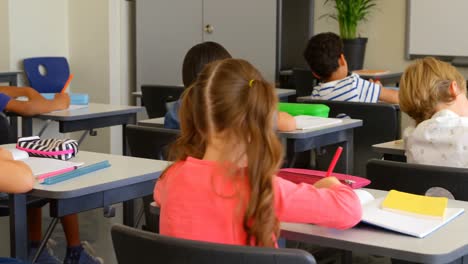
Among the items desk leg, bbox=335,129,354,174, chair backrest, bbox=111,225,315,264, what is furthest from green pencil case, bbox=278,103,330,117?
chair backrest, bbox=111,225,315,264

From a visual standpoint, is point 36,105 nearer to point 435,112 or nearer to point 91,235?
point 91,235

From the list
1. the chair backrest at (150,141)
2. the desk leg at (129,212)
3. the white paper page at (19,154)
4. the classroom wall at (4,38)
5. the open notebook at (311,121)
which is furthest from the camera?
the classroom wall at (4,38)

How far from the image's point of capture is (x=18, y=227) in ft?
8.24

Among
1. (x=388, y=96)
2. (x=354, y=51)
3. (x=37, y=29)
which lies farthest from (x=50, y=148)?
(x=354, y=51)

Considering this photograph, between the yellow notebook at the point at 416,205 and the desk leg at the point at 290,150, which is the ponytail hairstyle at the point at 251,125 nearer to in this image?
the yellow notebook at the point at 416,205

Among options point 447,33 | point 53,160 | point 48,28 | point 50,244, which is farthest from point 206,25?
point 53,160

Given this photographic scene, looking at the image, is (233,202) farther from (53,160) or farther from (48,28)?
(48,28)

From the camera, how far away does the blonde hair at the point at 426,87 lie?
2896 millimetres

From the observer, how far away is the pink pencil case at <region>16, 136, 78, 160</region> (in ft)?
9.35

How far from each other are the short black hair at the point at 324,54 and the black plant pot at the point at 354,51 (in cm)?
259

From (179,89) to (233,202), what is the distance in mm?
3274

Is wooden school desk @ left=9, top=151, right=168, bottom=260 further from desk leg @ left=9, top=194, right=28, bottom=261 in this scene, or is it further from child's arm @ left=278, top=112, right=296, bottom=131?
child's arm @ left=278, top=112, right=296, bottom=131

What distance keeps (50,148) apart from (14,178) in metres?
0.53

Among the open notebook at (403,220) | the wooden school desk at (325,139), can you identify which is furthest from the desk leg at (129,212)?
the open notebook at (403,220)
